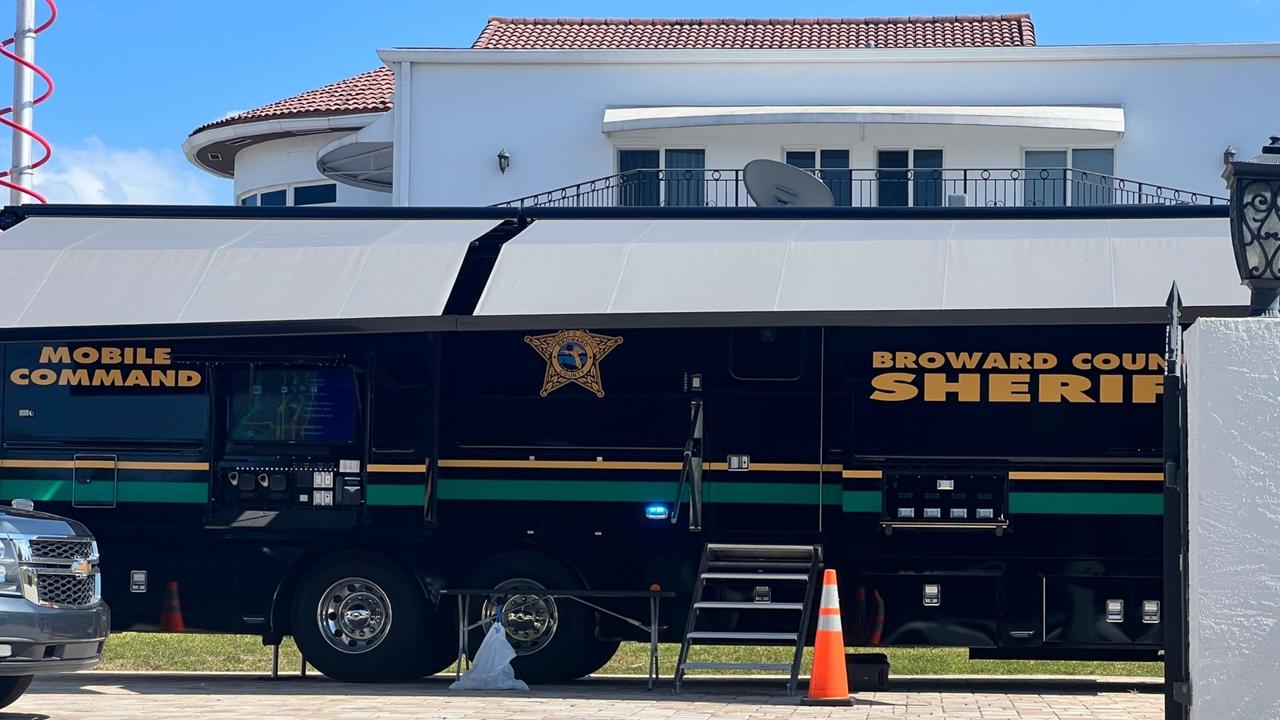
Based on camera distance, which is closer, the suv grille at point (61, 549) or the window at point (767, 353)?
the suv grille at point (61, 549)

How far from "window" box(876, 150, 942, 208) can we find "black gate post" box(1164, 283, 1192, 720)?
1943 centimetres

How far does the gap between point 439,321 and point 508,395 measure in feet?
2.65

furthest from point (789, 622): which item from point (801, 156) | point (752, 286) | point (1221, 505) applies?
point (801, 156)

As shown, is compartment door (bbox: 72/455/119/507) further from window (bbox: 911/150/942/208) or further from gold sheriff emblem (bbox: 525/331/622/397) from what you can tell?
window (bbox: 911/150/942/208)

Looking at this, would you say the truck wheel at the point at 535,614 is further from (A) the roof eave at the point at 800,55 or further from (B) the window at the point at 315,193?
(B) the window at the point at 315,193

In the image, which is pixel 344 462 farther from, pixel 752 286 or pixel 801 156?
pixel 801 156

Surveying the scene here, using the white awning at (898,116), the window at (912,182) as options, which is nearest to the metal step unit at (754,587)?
the white awning at (898,116)

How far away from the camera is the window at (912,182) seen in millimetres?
28250

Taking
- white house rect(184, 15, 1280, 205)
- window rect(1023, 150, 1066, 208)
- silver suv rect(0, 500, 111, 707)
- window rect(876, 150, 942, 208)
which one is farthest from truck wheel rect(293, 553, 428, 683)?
window rect(1023, 150, 1066, 208)

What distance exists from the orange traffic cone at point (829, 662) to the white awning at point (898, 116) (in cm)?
1548

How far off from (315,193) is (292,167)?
0.60 m

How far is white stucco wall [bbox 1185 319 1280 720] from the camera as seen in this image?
8477mm

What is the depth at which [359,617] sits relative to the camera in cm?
1466

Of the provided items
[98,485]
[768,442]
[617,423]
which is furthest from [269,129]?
[768,442]
